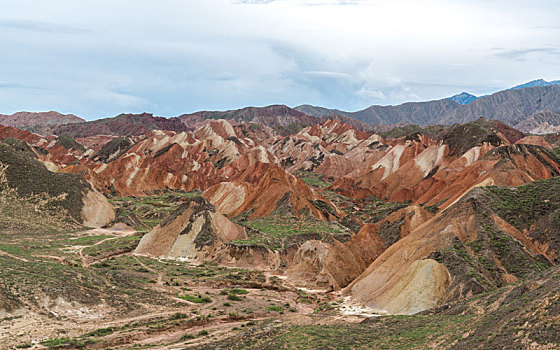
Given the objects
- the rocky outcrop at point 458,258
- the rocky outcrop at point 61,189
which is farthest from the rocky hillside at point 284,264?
the rocky outcrop at point 61,189

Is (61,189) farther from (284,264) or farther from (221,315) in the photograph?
(221,315)

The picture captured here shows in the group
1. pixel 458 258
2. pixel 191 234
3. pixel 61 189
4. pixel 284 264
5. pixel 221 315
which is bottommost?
pixel 284 264

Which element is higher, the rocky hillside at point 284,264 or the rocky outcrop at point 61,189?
the rocky outcrop at point 61,189

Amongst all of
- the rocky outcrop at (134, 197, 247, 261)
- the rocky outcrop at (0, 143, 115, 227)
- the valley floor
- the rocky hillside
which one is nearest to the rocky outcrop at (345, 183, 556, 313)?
the rocky hillside

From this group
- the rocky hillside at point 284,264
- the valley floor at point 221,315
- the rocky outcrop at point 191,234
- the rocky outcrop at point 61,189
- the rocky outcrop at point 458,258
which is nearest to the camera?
the valley floor at point 221,315

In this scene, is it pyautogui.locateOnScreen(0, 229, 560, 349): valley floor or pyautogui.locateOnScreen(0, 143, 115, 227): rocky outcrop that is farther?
pyautogui.locateOnScreen(0, 143, 115, 227): rocky outcrop

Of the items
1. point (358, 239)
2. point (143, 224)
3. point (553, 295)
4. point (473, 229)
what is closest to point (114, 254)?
point (143, 224)

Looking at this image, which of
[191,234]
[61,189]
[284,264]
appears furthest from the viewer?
[61,189]

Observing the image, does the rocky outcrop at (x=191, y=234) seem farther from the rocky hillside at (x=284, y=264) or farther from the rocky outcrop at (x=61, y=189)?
the rocky outcrop at (x=61, y=189)

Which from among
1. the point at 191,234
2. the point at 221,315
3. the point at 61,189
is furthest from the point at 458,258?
the point at 61,189

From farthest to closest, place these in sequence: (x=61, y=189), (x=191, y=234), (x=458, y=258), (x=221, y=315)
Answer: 1. (x=61, y=189)
2. (x=191, y=234)
3. (x=458, y=258)
4. (x=221, y=315)

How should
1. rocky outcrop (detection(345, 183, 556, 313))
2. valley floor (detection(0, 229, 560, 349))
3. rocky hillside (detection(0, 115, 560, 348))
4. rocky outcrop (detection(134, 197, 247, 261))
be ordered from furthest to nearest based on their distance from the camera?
rocky outcrop (detection(134, 197, 247, 261)), rocky outcrop (detection(345, 183, 556, 313)), rocky hillside (detection(0, 115, 560, 348)), valley floor (detection(0, 229, 560, 349))

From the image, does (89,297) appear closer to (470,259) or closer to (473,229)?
(470,259)

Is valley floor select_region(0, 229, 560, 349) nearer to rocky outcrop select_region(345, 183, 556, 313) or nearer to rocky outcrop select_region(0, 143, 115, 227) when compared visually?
rocky outcrop select_region(345, 183, 556, 313)
